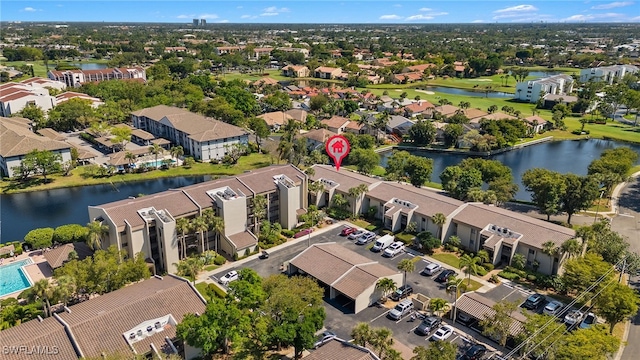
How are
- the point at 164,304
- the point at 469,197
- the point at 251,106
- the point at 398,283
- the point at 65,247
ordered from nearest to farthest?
the point at 164,304 → the point at 398,283 → the point at 65,247 → the point at 469,197 → the point at 251,106

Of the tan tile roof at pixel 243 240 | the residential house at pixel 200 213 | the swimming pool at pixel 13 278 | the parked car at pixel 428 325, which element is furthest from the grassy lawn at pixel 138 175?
the parked car at pixel 428 325

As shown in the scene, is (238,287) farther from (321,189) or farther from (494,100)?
(494,100)

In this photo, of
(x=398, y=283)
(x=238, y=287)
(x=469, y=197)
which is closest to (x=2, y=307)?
(x=238, y=287)

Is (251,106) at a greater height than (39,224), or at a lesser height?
greater

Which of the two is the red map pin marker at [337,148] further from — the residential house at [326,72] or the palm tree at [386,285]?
the residential house at [326,72]

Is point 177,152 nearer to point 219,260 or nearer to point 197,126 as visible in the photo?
point 197,126

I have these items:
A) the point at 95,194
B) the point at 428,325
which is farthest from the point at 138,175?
the point at 428,325
